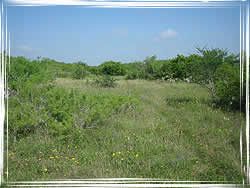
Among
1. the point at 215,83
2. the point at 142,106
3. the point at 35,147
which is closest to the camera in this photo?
the point at 35,147

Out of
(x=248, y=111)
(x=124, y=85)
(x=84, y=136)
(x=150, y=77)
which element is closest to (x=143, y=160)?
(x=84, y=136)

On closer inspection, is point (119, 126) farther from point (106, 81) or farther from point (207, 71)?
point (207, 71)

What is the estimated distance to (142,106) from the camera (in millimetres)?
4184

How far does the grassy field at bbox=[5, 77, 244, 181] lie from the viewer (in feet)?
7.68

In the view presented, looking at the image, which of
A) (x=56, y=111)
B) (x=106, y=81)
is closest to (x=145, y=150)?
(x=56, y=111)

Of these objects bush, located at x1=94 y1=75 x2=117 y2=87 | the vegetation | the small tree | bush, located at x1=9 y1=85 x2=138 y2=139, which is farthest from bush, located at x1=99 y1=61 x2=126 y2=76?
the small tree

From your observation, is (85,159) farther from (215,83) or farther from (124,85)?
(215,83)

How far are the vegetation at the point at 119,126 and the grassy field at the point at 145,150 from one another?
13 millimetres

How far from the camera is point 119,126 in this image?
3520 millimetres

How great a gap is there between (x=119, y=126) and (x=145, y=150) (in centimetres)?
92

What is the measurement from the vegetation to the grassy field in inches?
0.5

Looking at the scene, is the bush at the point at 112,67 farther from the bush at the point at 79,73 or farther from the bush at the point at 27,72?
the bush at the point at 27,72

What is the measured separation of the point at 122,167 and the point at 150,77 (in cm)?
309

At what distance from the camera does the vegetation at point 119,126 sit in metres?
2.41
